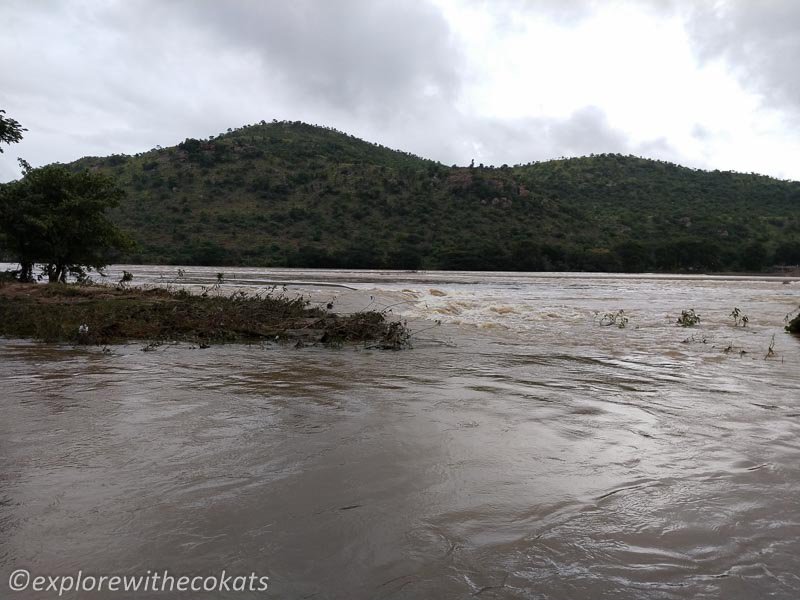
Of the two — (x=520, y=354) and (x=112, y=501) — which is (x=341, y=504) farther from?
(x=520, y=354)

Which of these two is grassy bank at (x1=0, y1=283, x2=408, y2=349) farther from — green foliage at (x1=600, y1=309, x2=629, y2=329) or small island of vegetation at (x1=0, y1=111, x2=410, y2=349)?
green foliage at (x1=600, y1=309, x2=629, y2=329)

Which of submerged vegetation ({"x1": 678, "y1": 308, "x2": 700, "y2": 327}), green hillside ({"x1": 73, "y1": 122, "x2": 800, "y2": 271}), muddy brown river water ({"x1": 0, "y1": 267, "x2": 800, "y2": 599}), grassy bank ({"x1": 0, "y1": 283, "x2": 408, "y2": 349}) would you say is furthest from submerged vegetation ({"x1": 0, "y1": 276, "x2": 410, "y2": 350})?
green hillside ({"x1": 73, "y1": 122, "x2": 800, "y2": 271})

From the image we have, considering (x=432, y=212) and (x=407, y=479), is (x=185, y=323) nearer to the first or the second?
(x=407, y=479)

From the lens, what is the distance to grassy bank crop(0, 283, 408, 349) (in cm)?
1102

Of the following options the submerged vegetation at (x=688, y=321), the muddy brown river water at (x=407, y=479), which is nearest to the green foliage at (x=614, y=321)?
the submerged vegetation at (x=688, y=321)

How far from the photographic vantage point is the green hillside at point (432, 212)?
59.8 meters

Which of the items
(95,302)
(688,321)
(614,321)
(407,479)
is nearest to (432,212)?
(614,321)

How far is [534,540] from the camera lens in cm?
302

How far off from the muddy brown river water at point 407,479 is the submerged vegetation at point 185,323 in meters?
2.66

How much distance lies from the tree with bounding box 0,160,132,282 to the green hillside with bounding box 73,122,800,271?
3646 centimetres

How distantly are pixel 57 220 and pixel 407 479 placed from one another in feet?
63.4

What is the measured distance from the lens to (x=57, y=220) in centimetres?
1866

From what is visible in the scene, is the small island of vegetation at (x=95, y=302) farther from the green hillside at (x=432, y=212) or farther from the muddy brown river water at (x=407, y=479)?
the green hillside at (x=432, y=212)

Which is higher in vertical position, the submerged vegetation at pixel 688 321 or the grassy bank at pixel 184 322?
the submerged vegetation at pixel 688 321
